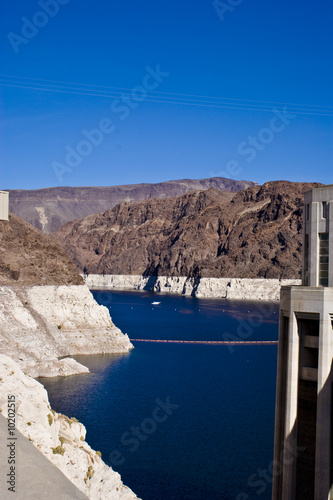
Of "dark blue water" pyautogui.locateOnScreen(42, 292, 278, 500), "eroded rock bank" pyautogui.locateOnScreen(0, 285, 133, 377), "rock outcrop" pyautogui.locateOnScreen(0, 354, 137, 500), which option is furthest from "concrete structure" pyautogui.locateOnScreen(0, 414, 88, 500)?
"eroded rock bank" pyautogui.locateOnScreen(0, 285, 133, 377)

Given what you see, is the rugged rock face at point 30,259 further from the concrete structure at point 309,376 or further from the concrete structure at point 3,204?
the concrete structure at point 309,376

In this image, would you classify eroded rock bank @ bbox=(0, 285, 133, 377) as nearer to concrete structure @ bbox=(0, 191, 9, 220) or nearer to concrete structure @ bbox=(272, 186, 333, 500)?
concrete structure @ bbox=(0, 191, 9, 220)

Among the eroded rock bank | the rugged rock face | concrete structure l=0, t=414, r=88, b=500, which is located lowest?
the eroded rock bank

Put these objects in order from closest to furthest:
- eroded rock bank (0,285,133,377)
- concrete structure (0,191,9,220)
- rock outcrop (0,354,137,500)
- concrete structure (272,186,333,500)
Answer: concrete structure (272,186,333,500) < concrete structure (0,191,9,220) < rock outcrop (0,354,137,500) < eroded rock bank (0,285,133,377)

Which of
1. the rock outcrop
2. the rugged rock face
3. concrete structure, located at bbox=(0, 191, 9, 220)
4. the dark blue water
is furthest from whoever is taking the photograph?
the rugged rock face

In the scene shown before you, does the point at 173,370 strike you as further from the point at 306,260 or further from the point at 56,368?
the point at 306,260

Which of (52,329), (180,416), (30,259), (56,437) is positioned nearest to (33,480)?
(56,437)
